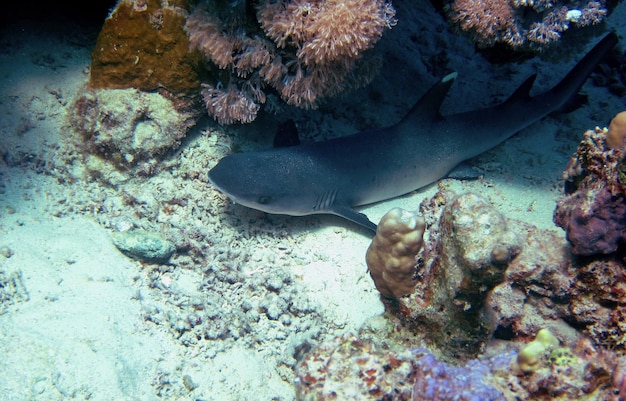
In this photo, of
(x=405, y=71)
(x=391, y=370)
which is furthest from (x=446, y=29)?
(x=391, y=370)

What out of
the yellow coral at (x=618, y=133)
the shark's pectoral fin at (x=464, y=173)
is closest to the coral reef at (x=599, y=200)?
the yellow coral at (x=618, y=133)

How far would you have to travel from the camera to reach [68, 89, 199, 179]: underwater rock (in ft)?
11.8

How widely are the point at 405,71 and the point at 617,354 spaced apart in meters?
4.09

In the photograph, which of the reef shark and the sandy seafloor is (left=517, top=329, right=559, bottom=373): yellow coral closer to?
the sandy seafloor

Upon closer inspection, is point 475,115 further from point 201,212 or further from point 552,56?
point 201,212

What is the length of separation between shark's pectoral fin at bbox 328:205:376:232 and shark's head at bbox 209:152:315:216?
27 cm

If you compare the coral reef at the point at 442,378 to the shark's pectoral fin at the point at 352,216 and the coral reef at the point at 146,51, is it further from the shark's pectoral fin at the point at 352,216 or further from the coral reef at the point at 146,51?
the coral reef at the point at 146,51

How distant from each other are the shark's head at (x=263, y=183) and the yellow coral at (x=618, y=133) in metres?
2.37

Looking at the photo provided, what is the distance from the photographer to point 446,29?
5.87 meters

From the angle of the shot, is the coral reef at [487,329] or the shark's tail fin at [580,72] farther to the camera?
the shark's tail fin at [580,72]

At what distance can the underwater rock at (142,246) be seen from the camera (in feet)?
10.7

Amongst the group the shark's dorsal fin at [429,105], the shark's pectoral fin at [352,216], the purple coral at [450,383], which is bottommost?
the shark's pectoral fin at [352,216]

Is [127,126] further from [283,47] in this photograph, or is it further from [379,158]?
[379,158]

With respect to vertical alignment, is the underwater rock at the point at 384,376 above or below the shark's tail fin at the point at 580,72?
below
